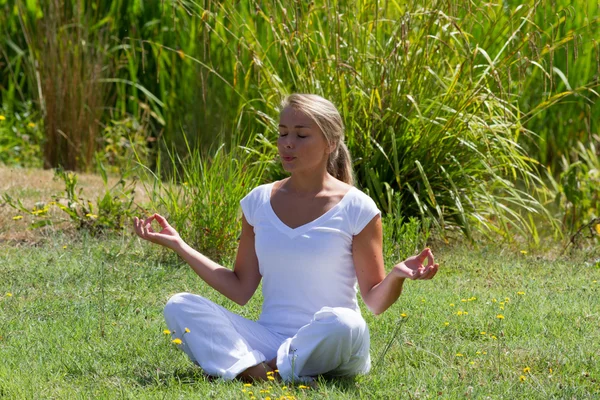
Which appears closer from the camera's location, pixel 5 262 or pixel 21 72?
pixel 5 262

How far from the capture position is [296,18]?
18.0 ft

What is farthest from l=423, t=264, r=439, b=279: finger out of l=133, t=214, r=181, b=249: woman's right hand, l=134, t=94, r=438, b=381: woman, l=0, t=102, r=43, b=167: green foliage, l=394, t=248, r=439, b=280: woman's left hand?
l=0, t=102, r=43, b=167: green foliage

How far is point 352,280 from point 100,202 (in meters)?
2.82

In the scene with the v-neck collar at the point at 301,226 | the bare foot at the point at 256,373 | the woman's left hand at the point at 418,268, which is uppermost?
the woman's left hand at the point at 418,268

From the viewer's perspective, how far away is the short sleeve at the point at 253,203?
3.35 meters

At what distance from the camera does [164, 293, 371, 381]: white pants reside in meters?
3.01

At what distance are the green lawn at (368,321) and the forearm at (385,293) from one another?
0.24 m

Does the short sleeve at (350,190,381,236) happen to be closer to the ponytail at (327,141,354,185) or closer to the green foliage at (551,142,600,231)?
the ponytail at (327,141,354,185)

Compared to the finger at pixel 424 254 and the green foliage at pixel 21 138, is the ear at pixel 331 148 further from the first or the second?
the green foliage at pixel 21 138

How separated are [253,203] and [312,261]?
36 cm

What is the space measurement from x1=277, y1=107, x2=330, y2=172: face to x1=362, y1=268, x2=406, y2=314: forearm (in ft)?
1.54

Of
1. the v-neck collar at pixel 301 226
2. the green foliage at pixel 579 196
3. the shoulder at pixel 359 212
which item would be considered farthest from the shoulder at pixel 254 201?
the green foliage at pixel 579 196

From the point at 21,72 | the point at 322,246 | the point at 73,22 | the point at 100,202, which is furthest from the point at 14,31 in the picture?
the point at 322,246

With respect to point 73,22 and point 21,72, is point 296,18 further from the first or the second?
point 21,72
